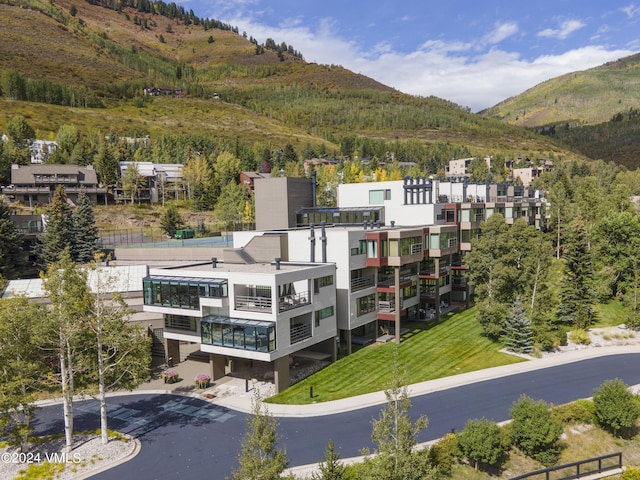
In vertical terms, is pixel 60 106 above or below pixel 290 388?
above

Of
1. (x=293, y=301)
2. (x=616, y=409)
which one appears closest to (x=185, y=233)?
(x=293, y=301)

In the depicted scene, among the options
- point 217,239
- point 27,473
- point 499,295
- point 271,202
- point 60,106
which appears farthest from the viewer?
point 60,106

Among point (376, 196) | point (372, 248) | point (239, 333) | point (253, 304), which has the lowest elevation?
point (239, 333)

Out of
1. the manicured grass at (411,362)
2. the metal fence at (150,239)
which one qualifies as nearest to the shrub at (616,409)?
the manicured grass at (411,362)

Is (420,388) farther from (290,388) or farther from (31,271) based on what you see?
(31,271)

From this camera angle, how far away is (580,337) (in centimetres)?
4419


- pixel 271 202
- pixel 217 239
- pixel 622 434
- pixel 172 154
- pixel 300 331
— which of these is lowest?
pixel 622 434

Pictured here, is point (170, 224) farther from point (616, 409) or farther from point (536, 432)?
point (616, 409)

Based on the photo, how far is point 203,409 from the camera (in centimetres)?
3200

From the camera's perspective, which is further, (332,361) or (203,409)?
(332,361)

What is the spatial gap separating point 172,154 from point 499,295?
124446 mm

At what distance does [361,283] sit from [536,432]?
68.1 ft

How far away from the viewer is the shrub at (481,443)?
2467 cm

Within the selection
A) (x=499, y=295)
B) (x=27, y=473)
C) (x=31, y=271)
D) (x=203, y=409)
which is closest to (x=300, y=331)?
(x=203, y=409)
